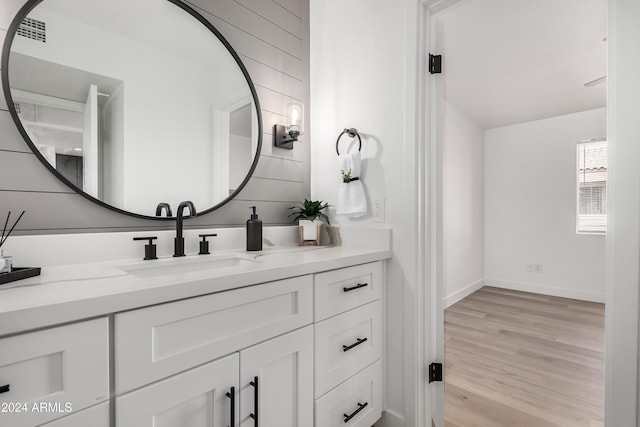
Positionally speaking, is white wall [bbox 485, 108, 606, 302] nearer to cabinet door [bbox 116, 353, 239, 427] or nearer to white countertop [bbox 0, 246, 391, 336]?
white countertop [bbox 0, 246, 391, 336]

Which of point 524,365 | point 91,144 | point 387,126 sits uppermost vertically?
point 387,126

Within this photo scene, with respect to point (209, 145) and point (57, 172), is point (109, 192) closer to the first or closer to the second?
point (57, 172)

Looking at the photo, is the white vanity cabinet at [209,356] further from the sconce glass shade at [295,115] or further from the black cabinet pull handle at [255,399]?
the sconce glass shade at [295,115]

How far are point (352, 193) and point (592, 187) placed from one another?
4.01m

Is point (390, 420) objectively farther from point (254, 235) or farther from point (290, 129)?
point (290, 129)

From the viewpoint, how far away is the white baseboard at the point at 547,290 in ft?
12.7

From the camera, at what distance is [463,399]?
1834 mm

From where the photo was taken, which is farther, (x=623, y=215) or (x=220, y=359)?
(x=623, y=215)

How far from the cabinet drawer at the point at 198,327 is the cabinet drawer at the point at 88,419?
0.15ft

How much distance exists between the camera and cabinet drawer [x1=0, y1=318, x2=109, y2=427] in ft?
1.96

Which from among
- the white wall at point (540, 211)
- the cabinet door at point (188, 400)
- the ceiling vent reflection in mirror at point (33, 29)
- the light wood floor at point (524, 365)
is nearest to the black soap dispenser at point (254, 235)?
the cabinet door at point (188, 400)

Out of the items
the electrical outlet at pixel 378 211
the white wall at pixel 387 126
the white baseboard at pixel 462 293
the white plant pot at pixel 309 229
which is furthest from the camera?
the white baseboard at pixel 462 293

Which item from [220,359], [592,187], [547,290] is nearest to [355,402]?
[220,359]

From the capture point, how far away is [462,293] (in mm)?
4066
